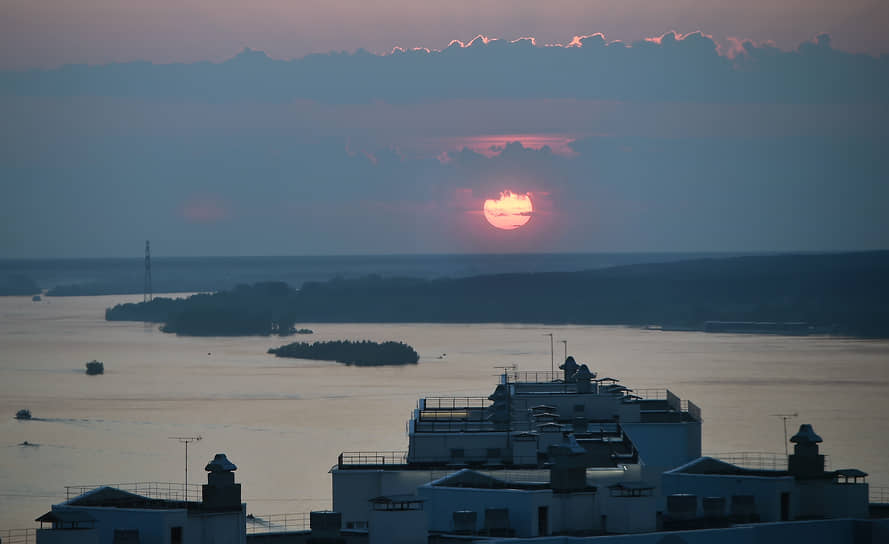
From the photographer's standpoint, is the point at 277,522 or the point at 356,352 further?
the point at 356,352

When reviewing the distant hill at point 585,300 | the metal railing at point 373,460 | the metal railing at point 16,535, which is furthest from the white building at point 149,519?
the distant hill at point 585,300

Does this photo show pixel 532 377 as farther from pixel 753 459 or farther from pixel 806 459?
pixel 806 459

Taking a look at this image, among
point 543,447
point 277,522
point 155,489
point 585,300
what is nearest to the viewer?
point 543,447

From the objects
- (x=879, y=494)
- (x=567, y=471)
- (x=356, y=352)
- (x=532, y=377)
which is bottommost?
(x=879, y=494)

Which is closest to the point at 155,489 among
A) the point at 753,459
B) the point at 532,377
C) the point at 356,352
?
the point at 753,459

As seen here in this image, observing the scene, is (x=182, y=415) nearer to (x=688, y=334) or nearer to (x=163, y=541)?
(x=163, y=541)

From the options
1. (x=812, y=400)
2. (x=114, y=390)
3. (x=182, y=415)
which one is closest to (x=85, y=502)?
(x=182, y=415)

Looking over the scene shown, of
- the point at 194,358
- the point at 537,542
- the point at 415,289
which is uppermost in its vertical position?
the point at 415,289
